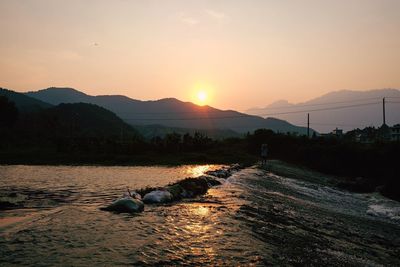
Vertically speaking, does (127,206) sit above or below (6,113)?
below

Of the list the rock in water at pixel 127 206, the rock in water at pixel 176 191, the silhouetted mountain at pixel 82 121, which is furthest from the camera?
the silhouetted mountain at pixel 82 121

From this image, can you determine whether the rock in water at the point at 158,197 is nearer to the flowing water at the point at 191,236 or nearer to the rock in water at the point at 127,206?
the flowing water at the point at 191,236

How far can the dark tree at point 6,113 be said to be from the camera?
96025 mm

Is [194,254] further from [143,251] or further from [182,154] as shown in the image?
[182,154]

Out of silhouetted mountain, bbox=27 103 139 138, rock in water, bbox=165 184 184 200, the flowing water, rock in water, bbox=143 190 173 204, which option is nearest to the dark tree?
silhouetted mountain, bbox=27 103 139 138

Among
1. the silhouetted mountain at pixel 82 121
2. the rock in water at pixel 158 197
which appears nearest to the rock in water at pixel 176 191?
the rock in water at pixel 158 197

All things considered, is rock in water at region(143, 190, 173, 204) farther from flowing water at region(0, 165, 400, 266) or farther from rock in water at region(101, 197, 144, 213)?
rock in water at region(101, 197, 144, 213)

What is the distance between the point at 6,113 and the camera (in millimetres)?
96938

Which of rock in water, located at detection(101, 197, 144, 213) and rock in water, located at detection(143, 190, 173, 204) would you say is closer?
rock in water, located at detection(101, 197, 144, 213)

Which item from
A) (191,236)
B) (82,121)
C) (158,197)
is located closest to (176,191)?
(158,197)

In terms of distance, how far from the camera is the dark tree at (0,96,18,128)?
315 ft

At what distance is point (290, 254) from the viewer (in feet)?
29.6

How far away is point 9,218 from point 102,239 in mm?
5328

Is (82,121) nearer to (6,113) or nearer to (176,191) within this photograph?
(6,113)
